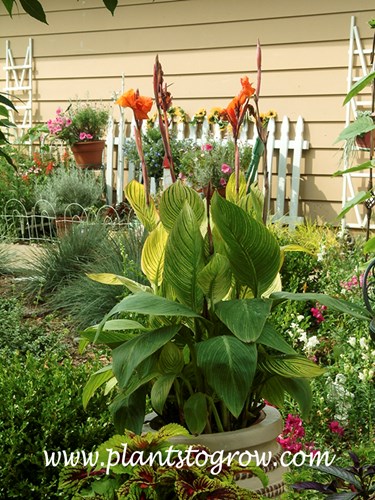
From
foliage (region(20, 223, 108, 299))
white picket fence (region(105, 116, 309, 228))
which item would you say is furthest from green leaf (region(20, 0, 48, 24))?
white picket fence (region(105, 116, 309, 228))

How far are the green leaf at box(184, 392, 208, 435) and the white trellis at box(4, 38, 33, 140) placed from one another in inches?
351

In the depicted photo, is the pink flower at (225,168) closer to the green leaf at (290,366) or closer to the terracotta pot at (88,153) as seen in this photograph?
the terracotta pot at (88,153)

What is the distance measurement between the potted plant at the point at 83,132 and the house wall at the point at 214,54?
57 cm

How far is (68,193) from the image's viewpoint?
29.8ft

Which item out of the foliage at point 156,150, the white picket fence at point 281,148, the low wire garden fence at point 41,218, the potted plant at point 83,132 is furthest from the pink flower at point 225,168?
the potted plant at point 83,132

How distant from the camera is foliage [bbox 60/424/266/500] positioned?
5.54 feet

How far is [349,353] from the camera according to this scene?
3885 millimetres

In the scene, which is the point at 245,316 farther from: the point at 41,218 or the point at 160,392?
the point at 41,218

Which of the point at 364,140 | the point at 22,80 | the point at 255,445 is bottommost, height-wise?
the point at 255,445

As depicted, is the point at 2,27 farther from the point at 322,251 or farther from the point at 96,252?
the point at 322,251

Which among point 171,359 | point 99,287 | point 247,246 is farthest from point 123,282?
point 99,287

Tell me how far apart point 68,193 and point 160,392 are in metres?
6.93

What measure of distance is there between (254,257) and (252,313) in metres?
0.19

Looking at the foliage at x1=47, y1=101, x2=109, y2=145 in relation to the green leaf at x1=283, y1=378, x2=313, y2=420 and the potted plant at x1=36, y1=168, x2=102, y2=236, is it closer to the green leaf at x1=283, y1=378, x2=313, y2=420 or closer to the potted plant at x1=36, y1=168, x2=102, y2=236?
the potted plant at x1=36, y1=168, x2=102, y2=236
